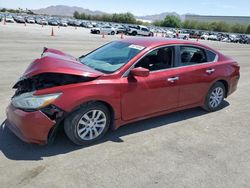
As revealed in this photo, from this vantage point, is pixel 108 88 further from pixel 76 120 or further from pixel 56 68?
pixel 56 68

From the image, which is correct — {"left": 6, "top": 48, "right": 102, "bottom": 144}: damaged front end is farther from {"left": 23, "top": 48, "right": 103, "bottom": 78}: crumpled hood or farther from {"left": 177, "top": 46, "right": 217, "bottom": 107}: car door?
{"left": 177, "top": 46, "right": 217, "bottom": 107}: car door

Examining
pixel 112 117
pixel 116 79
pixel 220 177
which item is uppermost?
pixel 116 79

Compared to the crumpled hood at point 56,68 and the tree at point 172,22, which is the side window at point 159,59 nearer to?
the crumpled hood at point 56,68

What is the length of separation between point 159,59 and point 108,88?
4.38ft

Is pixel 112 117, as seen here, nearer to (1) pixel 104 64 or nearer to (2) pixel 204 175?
(1) pixel 104 64

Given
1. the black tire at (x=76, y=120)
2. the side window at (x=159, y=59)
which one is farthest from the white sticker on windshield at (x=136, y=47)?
the black tire at (x=76, y=120)

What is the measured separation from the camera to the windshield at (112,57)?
4783 millimetres

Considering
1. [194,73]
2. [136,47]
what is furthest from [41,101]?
[194,73]

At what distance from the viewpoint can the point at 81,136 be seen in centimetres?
433

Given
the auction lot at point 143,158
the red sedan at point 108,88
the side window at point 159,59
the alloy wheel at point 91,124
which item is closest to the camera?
the auction lot at point 143,158

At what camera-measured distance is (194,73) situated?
18.3ft

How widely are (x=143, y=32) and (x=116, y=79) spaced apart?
47.2 m

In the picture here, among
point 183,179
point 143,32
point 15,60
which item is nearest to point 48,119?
point 183,179

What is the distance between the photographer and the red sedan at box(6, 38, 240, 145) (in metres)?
3.99
